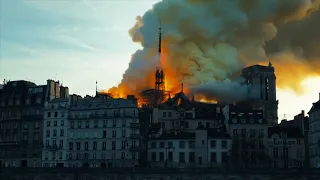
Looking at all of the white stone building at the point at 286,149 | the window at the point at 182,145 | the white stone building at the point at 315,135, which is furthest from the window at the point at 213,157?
the white stone building at the point at 315,135

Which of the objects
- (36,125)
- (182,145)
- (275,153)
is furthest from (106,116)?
(275,153)

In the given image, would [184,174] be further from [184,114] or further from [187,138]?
[184,114]

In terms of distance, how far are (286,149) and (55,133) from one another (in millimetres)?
43599

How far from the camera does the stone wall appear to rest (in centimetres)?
8831

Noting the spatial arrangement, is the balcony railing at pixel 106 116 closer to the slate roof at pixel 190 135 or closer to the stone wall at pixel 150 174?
the slate roof at pixel 190 135

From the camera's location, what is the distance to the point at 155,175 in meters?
92.1

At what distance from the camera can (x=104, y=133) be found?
108 m

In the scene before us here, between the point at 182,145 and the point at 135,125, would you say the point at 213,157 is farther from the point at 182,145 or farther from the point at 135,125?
the point at 135,125

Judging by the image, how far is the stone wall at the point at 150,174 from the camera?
88.3 m

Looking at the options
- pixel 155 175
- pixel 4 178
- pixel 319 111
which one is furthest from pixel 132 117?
pixel 319 111

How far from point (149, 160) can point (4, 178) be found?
25520 millimetres

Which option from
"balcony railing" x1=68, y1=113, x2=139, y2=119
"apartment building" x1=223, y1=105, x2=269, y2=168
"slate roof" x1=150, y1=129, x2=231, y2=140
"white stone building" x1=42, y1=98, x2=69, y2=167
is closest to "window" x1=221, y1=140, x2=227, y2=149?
"slate roof" x1=150, y1=129, x2=231, y2=140

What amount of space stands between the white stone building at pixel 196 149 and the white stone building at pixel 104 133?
575 centimetres

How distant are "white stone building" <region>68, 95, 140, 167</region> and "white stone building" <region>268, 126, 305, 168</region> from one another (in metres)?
25.6
